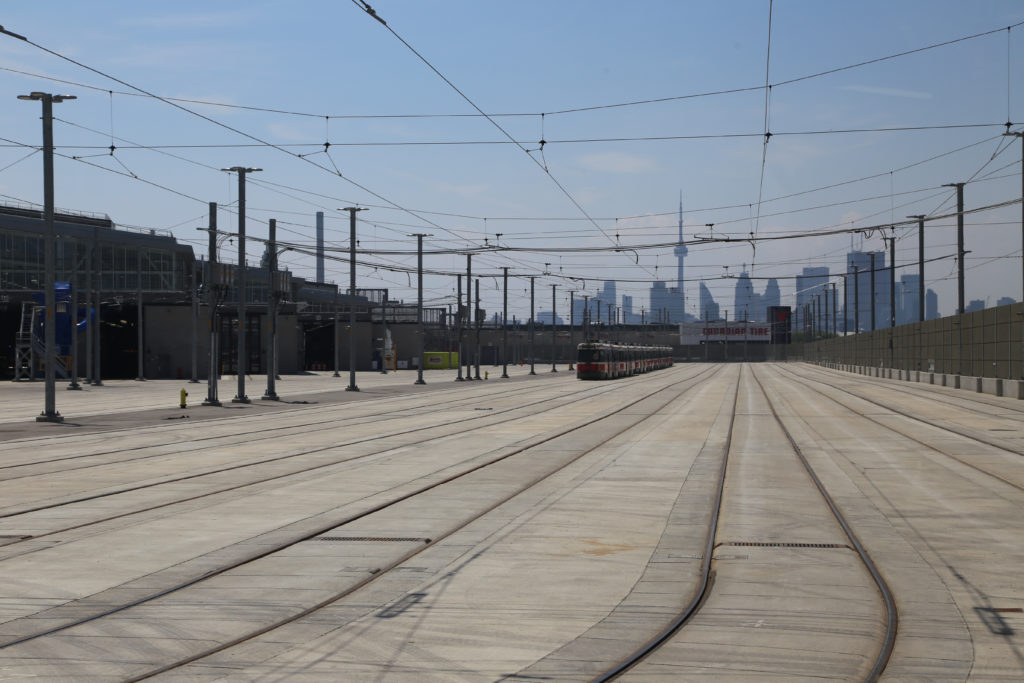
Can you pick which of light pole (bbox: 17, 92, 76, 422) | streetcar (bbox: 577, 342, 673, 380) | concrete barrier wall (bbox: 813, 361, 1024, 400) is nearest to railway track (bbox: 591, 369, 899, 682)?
light pole (bbox: 17, 92, 76, 422)

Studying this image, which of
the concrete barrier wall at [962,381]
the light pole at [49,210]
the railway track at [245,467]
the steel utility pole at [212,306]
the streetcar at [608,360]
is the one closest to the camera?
the railway track at [245,467]

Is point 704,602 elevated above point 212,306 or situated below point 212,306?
below

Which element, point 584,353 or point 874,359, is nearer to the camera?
point 584,353

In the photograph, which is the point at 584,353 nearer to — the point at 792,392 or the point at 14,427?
the point at 792,392

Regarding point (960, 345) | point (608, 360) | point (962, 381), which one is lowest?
point (962, 381)

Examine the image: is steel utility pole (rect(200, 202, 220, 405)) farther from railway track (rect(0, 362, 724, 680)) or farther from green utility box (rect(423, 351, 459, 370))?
green utility box (rect(423, 351, 459, 370))

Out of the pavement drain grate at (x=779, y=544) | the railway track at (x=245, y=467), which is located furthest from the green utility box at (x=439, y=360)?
the pavement drain grate at (x=779, y=544)

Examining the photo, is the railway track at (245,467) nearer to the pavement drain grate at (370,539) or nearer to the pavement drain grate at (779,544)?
the pavement drain grate at (370,539)

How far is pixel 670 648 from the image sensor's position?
6758mm

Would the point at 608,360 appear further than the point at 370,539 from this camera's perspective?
Yes

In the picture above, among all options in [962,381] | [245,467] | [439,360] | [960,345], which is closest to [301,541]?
[245,467]

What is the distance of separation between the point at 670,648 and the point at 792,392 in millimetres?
46353

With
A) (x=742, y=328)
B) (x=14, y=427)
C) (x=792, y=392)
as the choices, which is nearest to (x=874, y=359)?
(x=792, y=392)

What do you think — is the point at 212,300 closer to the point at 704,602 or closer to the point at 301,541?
the point at 301,541
